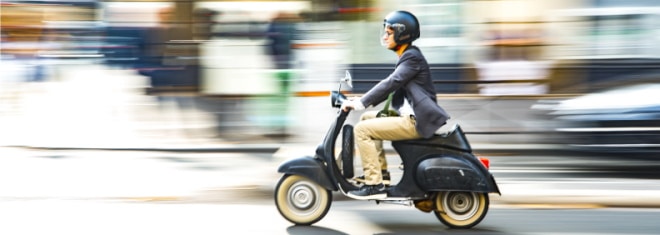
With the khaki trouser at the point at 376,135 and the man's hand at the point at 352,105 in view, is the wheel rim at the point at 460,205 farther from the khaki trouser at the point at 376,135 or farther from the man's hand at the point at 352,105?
the man's hand at the point at 352,105

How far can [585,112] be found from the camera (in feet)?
31.8

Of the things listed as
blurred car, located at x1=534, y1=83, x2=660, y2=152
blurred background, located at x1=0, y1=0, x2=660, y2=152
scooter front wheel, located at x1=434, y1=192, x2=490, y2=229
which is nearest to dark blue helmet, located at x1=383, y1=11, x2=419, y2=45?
scooter front wheel, located at x1=434, y1=192, x2=490, y2=229

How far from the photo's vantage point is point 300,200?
6.83 meters

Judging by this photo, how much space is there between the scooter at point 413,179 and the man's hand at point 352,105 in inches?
3.1

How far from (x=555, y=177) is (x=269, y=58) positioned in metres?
4.38

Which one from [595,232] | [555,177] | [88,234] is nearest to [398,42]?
[595,232]

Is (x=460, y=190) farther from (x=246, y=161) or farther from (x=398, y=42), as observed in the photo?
(x=246, y=161)

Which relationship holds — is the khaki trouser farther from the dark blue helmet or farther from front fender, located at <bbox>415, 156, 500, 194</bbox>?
the dark blue helmet

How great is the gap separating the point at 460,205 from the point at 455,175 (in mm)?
346

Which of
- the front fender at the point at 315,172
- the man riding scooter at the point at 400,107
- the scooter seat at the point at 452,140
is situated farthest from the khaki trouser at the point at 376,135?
the front fender at the point at 315,172

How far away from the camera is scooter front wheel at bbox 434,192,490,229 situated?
6.73 meters

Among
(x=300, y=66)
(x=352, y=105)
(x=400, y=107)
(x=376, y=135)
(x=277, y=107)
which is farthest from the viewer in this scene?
(x=300, y=66)

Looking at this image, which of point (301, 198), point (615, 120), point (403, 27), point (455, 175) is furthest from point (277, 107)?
point (455, 175)

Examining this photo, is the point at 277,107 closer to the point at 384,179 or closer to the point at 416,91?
the point at 384,179
